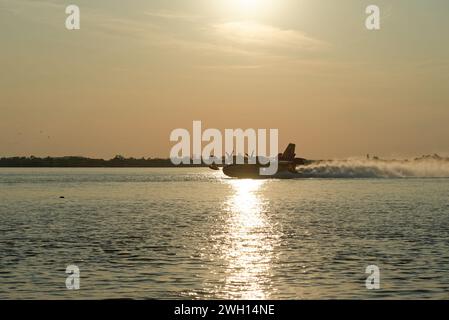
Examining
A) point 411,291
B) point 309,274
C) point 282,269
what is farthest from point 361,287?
point 282,269

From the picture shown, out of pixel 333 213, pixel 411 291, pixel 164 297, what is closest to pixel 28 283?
pixel 164 297

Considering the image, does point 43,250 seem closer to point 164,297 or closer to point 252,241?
point 252,241

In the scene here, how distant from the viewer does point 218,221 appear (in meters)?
83.1

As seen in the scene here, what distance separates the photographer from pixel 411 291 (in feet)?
104

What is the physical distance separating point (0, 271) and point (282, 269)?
592 inches

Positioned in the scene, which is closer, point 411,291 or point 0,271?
point 411,291

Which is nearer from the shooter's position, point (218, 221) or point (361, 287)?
point (361, 287)
